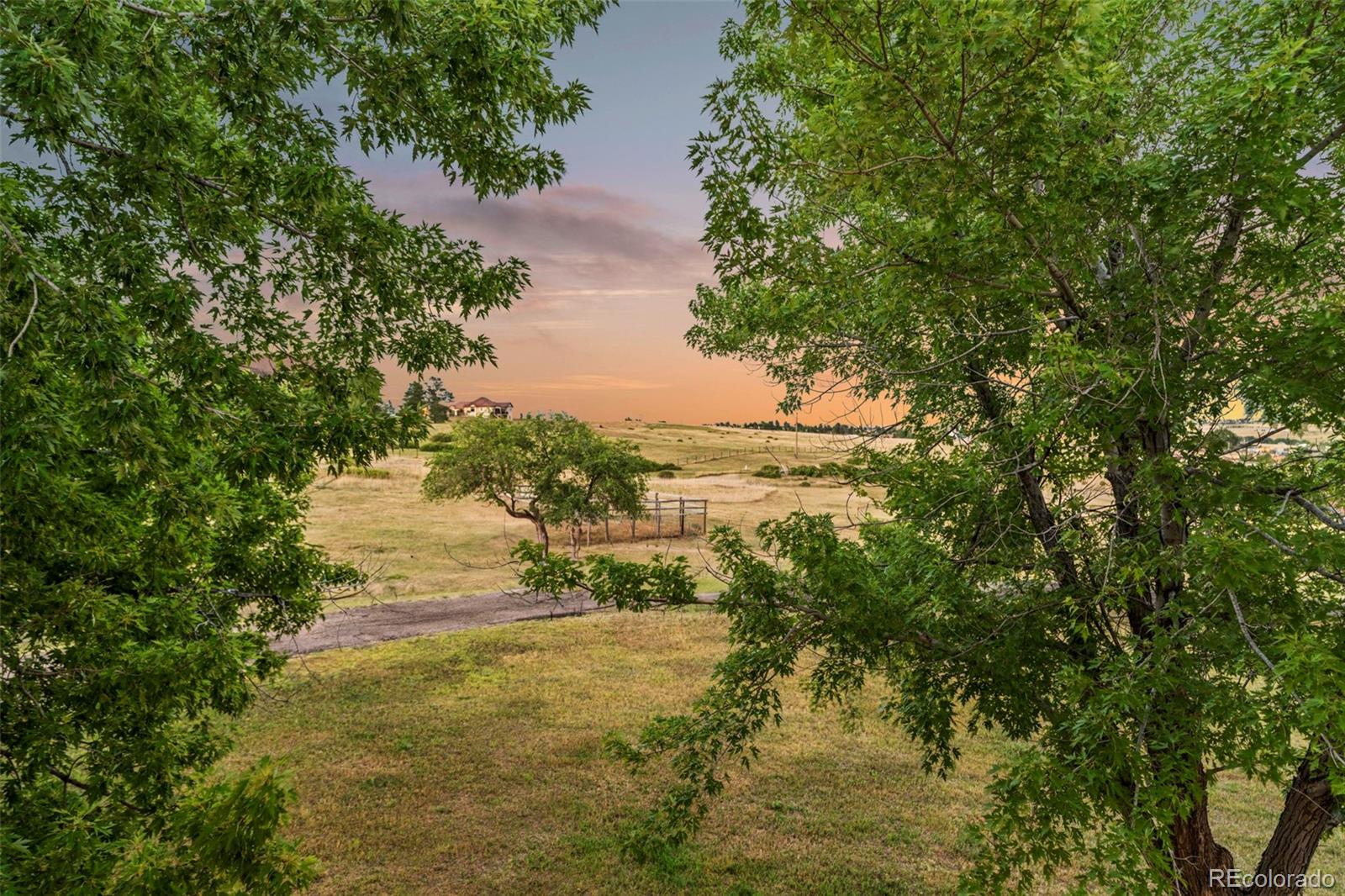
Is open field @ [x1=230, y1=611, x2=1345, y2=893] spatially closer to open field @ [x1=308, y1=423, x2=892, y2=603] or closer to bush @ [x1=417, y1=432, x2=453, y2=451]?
open field @ [x1=308, y1=423, x2=892, y2=603]

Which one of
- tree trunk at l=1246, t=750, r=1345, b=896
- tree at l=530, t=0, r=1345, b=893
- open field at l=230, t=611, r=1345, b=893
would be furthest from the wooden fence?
tree trunk at l=1246, t=750, r=1345, b=896

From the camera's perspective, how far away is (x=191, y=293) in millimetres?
3516

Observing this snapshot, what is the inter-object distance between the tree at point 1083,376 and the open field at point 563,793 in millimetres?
1650

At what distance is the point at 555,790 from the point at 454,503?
2900cm

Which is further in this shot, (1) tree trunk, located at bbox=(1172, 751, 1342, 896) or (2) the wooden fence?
(2) the wooden fence

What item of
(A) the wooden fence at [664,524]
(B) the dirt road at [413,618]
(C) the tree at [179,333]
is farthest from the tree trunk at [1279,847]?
(A) the wooden fence at [664,524]

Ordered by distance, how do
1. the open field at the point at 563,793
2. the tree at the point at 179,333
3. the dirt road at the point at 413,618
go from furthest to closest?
the dirt road at the point at 413,618, the open field at the point at 563,793, the tree at the point at 179,333

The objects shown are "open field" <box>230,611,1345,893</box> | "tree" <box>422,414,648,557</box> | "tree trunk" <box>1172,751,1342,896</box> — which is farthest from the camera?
"tree" <box>422,414,648,557</box>

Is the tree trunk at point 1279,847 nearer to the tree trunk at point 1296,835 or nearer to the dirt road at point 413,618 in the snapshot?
the tree trunk at point 1296,835

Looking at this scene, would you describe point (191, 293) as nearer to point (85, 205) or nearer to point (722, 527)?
point (85, 205)

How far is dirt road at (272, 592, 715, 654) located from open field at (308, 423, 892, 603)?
0.87 metres

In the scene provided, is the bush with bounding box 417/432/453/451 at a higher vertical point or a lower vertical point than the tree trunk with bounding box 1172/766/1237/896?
higher

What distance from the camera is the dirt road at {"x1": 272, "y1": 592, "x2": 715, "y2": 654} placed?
18016 millimetres

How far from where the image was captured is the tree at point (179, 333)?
9.56 feet
